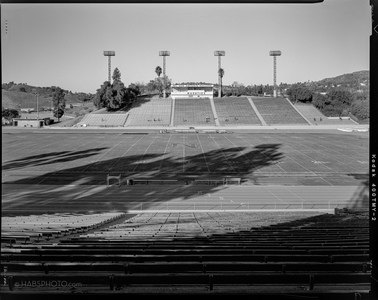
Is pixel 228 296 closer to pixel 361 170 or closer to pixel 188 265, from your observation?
pixel 188 265

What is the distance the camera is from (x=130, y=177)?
Result: 746 inches

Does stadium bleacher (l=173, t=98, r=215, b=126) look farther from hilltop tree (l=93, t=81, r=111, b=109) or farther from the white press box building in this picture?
hilltop tree (l=93, t=81, r=111, b=109)

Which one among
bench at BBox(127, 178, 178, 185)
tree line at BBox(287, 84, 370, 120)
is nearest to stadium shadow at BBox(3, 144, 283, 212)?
bench at BBox(127, 178, 178, 185)

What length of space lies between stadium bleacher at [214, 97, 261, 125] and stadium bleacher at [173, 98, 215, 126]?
1.56 metres

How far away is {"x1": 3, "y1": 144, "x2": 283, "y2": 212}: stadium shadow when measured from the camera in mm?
13883

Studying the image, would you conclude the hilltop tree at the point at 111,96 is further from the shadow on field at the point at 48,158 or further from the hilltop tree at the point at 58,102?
the shadow on field at the point at 48,158

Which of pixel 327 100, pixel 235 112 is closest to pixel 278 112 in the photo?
pixel 235 112

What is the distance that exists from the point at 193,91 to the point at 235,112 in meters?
13.5

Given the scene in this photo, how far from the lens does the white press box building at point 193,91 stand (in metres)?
66.6

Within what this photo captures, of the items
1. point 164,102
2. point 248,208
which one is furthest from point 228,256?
point 164,102

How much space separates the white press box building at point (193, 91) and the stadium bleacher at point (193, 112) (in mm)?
3189

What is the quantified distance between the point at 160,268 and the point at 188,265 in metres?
0.18

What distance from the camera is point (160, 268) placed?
2328 millimetres

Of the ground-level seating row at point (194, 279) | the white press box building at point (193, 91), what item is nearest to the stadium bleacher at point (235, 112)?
the white press box building at point (193, 91)
